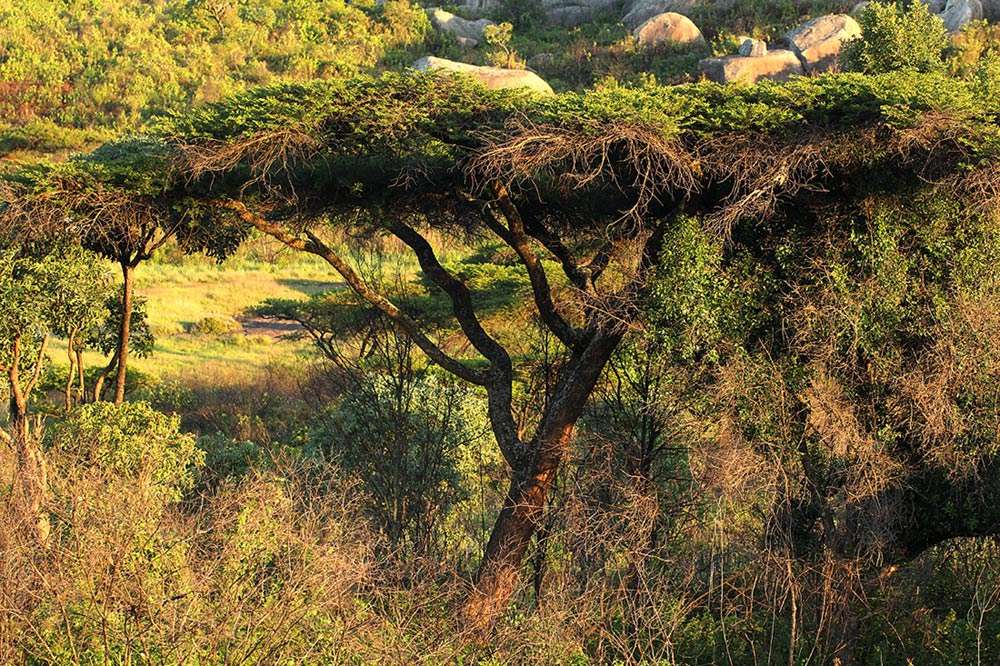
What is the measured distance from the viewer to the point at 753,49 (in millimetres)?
38062

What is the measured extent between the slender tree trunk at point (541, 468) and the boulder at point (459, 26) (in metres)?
41.8

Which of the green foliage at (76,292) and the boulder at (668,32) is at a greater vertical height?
the boulder at (668,32)

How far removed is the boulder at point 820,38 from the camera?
35.8 m

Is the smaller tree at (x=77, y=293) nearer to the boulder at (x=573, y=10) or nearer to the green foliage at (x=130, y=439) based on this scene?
the green foliage at (x=130, y=439)

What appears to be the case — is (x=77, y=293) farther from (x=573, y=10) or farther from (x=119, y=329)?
(x=573, y=10)

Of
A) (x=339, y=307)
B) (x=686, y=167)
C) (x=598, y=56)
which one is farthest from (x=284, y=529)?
(x=598, y=56)

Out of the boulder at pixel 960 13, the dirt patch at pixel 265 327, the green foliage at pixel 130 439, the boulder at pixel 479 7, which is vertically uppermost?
the boulder at pixel 479 7

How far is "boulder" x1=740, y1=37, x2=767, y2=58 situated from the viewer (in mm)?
37656

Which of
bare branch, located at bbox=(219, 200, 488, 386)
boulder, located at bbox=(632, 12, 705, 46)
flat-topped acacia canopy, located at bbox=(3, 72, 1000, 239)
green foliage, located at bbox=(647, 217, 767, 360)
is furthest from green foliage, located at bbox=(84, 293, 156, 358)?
boulder, located at bbox=(632, 12, 705, 46)

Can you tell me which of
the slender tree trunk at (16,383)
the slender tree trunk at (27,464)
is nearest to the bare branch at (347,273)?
the slender tree trunk at (27,464)

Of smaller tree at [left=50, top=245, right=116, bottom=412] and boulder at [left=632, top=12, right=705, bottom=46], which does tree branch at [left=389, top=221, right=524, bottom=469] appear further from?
boulder at [left=632, top=12, right=705, bottom=46]

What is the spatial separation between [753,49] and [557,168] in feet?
95.7

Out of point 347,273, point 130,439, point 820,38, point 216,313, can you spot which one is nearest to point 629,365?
point 347,273

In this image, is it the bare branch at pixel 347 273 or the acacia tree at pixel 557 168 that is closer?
the acacia tree at pixel 557 168
